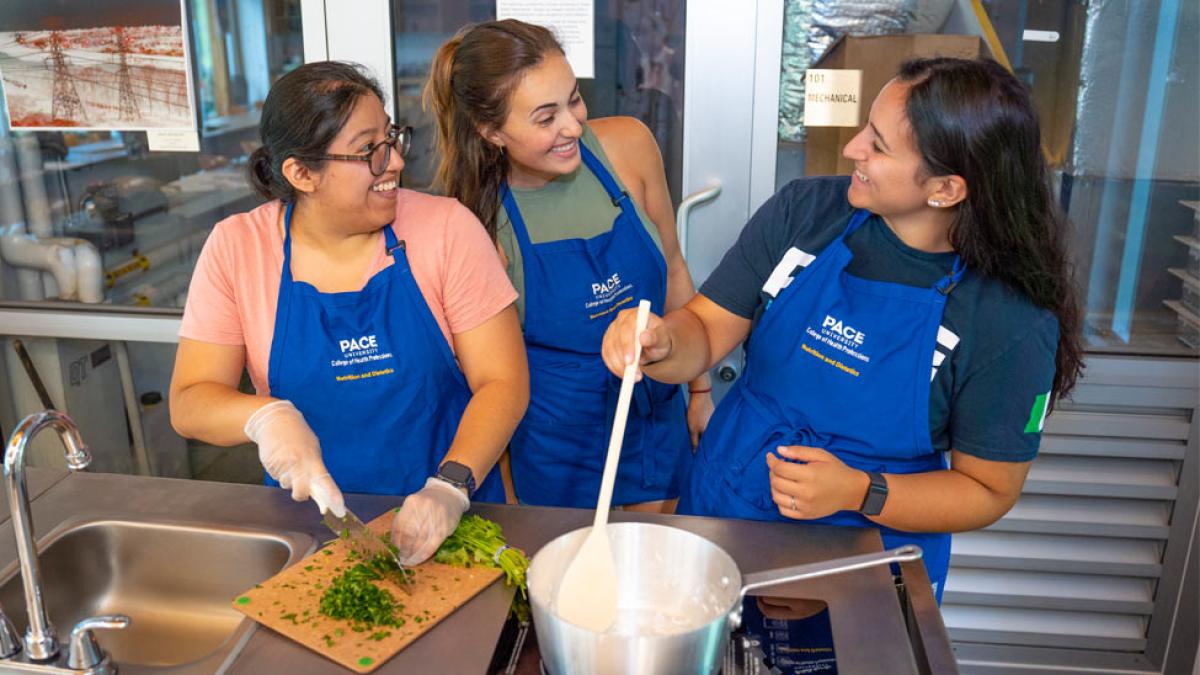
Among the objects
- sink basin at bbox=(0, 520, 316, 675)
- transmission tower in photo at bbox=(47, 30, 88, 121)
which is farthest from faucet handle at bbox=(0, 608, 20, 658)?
transmission tower in photo at bbox=(47, 30, 88, 121)

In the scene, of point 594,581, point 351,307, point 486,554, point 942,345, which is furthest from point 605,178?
point 594,581

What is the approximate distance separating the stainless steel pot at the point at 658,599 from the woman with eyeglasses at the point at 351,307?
0.41 meters

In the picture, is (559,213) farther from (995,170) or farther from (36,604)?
(36,604)

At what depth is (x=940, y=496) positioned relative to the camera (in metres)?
1.57

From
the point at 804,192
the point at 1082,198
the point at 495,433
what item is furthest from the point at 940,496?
the point at 1082,198

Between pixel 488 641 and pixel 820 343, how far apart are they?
731 mm

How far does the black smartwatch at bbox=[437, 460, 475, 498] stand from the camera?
62.7 inches

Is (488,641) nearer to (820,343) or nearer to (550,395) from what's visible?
(820,343)

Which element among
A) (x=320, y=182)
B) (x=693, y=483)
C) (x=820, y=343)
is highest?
(x=320, y=182)

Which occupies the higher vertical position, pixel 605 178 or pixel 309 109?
pixel 309 109

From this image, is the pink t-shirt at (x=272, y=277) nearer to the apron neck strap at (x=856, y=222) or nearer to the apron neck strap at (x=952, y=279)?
the apron neck strap at (x=856, y=222)

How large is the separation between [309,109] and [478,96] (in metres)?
0.40

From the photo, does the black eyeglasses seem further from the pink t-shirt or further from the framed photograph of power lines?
the framed photograph of power lines

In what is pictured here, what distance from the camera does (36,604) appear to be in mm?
1275
